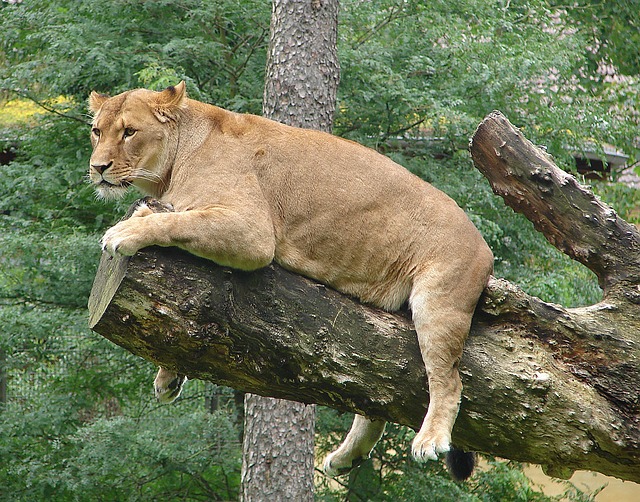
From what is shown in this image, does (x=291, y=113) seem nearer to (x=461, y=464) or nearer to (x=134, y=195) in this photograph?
(x=134, y=195)

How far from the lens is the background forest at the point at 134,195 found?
9.55 meters

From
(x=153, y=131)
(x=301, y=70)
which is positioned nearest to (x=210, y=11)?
(x=301, y=70)

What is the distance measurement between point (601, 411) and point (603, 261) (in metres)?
0.98

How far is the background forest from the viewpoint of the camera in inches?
376

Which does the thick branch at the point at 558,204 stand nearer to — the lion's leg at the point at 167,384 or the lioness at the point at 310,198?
the lioness at the point at 310,198

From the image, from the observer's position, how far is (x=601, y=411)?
443 cm

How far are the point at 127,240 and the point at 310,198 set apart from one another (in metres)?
1.24

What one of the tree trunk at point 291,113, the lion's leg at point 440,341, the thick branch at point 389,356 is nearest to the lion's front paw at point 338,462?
the thick branch at point 389,356

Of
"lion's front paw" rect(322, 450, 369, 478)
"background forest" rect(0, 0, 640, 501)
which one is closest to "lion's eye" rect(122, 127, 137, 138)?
"lion's front paw" rect(322, 450, 369, 478)

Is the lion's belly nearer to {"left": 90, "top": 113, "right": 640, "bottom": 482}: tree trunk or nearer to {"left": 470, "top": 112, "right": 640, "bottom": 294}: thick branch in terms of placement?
{"left": 90, "top": 113, "right": 640, "bottom": 482}: tree trunk

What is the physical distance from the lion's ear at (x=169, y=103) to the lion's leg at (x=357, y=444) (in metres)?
2.18

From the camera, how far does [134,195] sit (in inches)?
368

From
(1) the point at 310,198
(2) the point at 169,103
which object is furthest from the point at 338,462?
(2) the point at 169,103

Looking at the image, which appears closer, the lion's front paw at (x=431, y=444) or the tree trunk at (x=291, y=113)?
the lion's front paw at (x=431, y=444)
